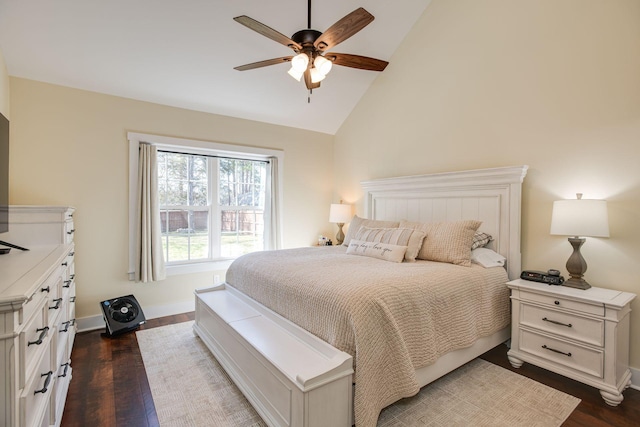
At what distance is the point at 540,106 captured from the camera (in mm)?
2631

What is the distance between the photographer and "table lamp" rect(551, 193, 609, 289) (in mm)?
2125

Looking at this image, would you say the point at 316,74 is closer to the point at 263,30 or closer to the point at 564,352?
the point at 263,30

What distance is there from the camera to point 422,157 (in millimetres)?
3625

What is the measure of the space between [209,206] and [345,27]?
2743mm

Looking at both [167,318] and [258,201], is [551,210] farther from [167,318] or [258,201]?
[167,318]

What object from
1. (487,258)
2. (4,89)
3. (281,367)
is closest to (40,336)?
(281,367)

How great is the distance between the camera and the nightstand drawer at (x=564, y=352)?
201cm

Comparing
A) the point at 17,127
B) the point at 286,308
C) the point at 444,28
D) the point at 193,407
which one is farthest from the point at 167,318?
the point at 444,28

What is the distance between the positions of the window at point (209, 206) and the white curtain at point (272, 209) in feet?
0.46

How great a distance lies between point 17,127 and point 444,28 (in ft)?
14.1

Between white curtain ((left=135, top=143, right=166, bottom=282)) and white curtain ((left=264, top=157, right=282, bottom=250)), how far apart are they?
1383 mm

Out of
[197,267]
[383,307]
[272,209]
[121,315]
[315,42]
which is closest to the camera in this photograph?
[383,307]

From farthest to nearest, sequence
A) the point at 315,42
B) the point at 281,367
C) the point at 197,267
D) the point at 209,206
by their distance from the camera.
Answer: the point at 209,206 < the point at 197,267 < the point at 315,42 < the point at 281,367

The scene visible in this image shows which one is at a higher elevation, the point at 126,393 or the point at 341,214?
the point at 341,214
